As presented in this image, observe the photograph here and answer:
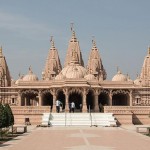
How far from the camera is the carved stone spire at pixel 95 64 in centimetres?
6331

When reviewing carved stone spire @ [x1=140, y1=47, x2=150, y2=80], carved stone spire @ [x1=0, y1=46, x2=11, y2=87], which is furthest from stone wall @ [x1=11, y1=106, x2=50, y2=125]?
carved stone spire @ [x1=140, y1=47, x2=150, y2=80]

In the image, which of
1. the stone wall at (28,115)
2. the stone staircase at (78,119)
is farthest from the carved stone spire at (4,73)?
the stone staircase at (78,119)

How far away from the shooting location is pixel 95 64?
209ft

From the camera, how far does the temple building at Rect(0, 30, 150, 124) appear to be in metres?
41.6

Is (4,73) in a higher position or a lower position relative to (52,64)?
lower

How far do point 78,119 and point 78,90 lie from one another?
22.2ft

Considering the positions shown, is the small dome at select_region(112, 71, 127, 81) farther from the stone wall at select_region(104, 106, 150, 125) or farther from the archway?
the stone wall at select_region(104, 106, 150, 125)

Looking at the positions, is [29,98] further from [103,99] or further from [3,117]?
[3,117]

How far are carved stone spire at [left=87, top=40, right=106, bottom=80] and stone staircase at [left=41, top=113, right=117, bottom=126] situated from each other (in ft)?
73.3

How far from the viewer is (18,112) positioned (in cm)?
4084

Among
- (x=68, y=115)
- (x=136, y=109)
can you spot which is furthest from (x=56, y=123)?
(x=136, y=109)

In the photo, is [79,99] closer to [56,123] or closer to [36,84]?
[36,84]

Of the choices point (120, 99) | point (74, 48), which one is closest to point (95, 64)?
point (74, 48)

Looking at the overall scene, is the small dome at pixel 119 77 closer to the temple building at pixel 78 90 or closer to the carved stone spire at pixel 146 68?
the temple building at pixel 78 90
